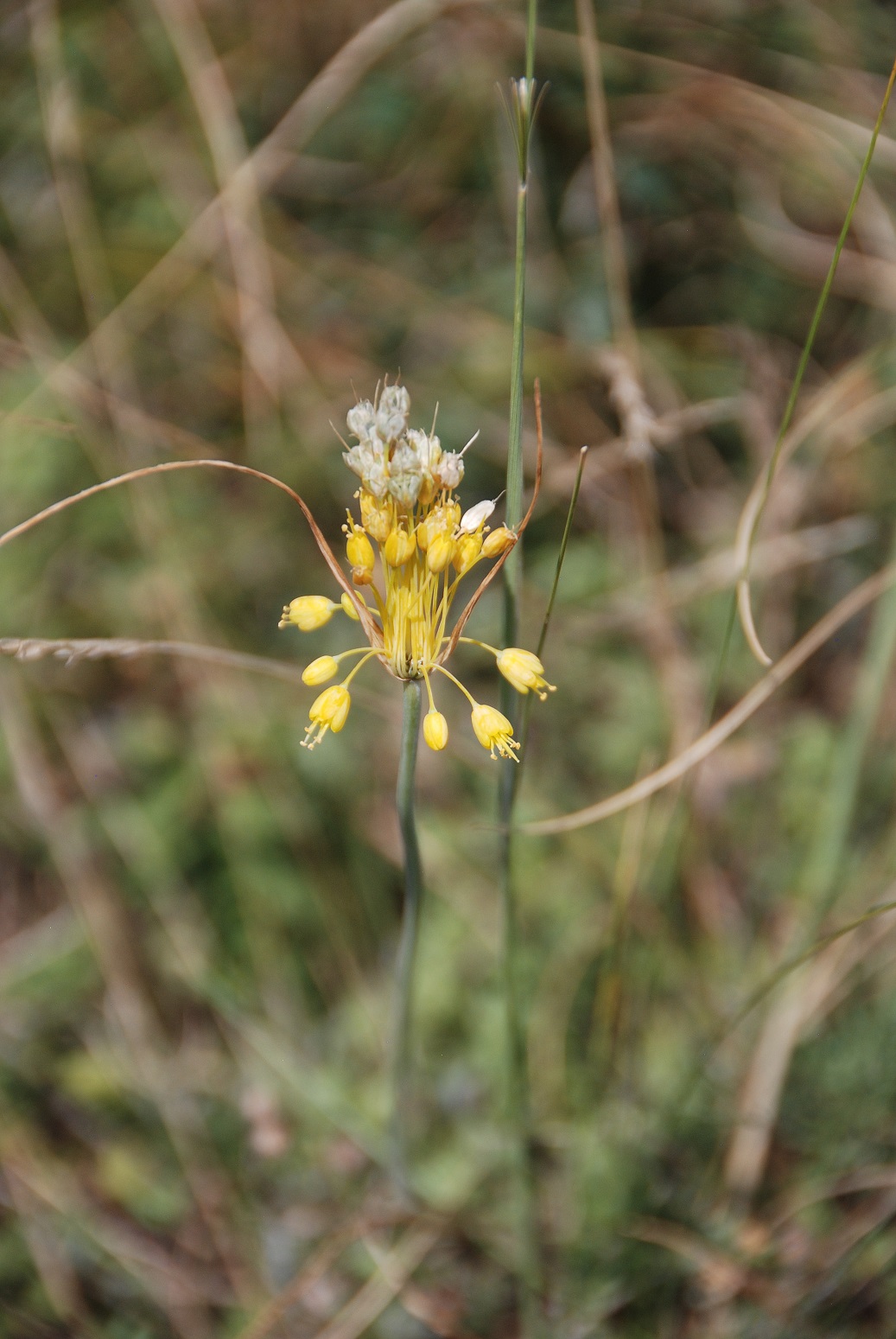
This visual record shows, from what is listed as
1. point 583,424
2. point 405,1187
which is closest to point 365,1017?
point 405,1187

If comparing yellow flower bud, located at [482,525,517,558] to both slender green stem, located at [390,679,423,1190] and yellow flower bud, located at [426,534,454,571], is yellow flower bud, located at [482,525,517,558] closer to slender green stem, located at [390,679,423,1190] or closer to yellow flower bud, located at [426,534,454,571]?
yellow flower bud, located at [426,534,454,571]

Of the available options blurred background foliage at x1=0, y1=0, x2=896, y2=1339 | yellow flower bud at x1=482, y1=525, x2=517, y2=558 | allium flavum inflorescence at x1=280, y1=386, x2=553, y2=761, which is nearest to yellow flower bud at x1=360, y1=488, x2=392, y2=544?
allium flavum inflorescence at x1=280, y1=386, x2=553, y2=761

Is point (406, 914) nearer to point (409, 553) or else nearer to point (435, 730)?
point (435, 730)

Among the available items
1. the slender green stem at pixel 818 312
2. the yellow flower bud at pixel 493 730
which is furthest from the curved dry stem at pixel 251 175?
the yellow flower bud at pixel 493 730

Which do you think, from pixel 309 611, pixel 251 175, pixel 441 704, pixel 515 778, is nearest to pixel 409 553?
pixel 309 611

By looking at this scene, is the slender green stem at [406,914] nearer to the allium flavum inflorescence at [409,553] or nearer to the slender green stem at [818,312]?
the allium flavum inflorescence at [409,553]

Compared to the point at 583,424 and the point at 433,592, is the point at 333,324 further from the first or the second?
the point at 433,592
